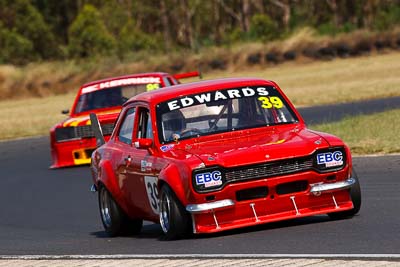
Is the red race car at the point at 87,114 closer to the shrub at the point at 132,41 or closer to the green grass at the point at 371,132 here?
the green grass at the point at 371,132

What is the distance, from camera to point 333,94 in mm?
33875

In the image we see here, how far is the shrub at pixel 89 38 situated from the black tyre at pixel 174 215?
52.7 meters

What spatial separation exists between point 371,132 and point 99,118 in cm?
435

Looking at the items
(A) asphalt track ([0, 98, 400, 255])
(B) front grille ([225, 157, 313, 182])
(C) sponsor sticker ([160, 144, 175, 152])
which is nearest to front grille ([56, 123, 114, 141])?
(A) asphalt track ([0, 98, 400, 255])

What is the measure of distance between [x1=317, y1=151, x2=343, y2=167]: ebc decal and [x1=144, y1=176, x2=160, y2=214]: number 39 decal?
53.0 inches

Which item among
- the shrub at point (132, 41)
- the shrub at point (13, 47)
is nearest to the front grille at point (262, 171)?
the shrub at point (132, 41)

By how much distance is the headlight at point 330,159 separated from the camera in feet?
30.1

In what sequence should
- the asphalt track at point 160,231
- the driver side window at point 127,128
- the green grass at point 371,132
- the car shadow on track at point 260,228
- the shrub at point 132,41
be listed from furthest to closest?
the shrub at point 132,41 < the green grass at point 371,132 < the driver side window at point 127,128 < the car shadow on track at point 260,228 < the asphalt track at point 160,231

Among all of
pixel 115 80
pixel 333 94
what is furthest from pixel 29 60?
pixel 115 80

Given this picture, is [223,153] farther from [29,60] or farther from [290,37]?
[29,60]

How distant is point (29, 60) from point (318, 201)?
190 feet

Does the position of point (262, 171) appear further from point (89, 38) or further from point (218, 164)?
point (89, 38)

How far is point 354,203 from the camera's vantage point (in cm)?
959

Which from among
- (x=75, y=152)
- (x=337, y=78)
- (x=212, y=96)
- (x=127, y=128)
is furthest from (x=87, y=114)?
(x=337, y=78)
